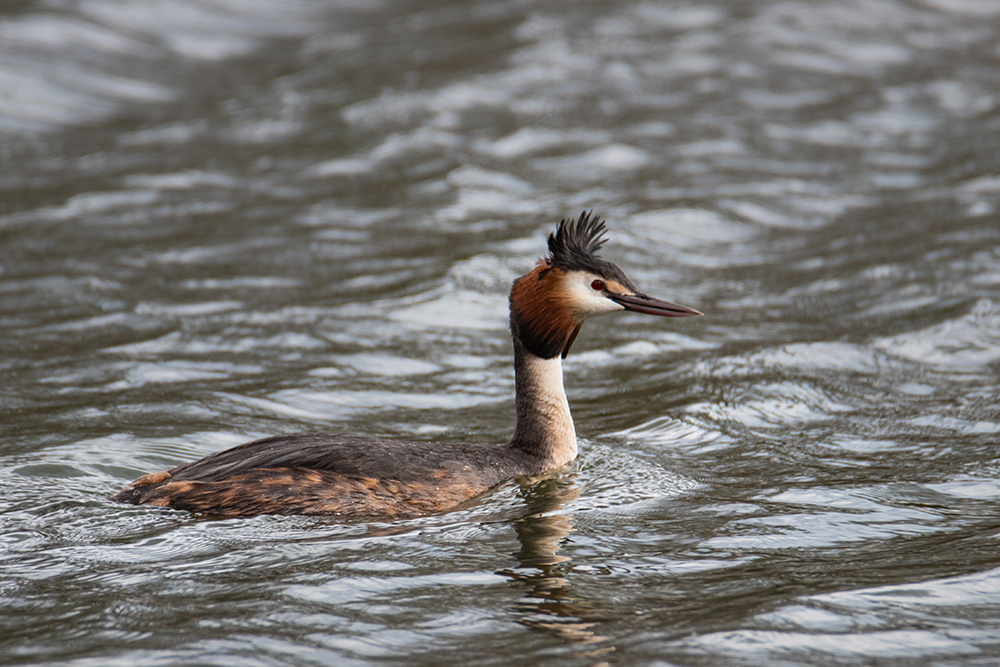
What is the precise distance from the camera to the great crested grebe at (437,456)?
5.92 meters

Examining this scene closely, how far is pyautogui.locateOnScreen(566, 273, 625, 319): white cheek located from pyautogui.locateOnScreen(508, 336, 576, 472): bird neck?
1.35 feet

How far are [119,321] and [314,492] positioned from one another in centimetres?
456

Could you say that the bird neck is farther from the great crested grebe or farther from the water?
the water

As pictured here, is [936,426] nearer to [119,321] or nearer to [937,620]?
[937,620]

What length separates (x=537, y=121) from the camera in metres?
16.5

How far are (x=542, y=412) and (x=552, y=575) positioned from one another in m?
1.60

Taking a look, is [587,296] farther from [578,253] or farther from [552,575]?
[552,575]

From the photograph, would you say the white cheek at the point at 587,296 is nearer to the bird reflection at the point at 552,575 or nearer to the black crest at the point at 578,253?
the black crest at the point at 578,253

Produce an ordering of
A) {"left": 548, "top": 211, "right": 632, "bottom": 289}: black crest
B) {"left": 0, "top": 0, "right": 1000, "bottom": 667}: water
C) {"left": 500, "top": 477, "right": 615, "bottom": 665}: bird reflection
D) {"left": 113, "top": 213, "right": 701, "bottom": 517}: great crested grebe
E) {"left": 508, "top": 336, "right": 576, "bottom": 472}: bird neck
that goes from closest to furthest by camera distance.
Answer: {"left": 500, "top": 477, "right": 615, "bottom": 665}: bird reflection, {"left": 0, "top": 0, "right": 1000, "bottom": 667}: water, {"left": 113, "top": 213, "right": 701, "bottom": 517}: great crested grebe, {"left": 548, "top": 211, "right": 632, "bottom": 289}: black crest, {"left": 508, "top": 336, "right": 576, "bottom": 472}: bird neck

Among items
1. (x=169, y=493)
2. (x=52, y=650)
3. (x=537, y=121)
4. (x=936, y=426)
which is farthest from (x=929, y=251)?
(x=52, y=650)

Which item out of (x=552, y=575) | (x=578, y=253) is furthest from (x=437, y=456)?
(x=578, y=253)

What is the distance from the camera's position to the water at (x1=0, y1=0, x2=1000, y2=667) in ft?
16.7

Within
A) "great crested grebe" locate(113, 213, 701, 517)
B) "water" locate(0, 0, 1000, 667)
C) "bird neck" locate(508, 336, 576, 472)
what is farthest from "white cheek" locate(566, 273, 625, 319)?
"water" locate(0, 0, 1000, 667)

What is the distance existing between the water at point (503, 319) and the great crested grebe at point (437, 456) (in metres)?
0.13
